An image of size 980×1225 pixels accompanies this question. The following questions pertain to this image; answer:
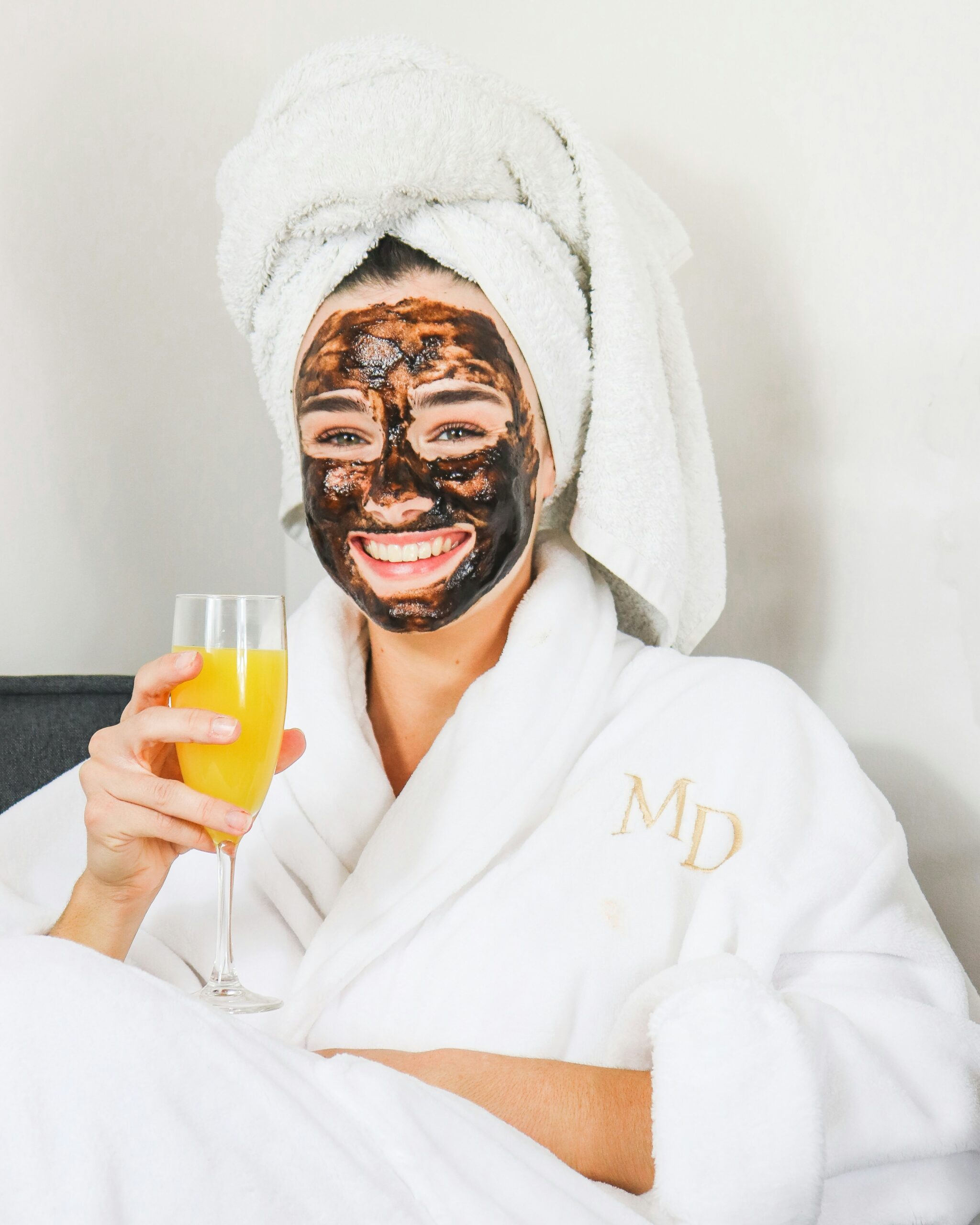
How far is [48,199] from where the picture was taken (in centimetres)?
161

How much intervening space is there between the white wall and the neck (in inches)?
15.3

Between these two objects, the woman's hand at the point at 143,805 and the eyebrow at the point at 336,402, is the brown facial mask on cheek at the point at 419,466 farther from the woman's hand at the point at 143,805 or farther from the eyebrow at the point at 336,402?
the woman's hand at the point at 143,805

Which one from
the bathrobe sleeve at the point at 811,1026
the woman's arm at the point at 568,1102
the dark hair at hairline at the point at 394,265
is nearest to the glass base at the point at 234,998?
the woman's arm at the point at 568,1102

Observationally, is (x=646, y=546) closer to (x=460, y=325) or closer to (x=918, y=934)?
(x=460, y=325)

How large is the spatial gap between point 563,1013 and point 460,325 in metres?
0.67

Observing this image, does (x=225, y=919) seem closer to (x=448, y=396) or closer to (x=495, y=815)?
(x=495, y=815)

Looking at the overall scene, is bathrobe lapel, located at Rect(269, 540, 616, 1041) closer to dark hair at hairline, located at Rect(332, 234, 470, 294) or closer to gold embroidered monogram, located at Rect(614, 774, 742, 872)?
gold embroidered monogram, located at Rect(614, 774, 742, 872)

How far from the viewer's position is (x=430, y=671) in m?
1.27

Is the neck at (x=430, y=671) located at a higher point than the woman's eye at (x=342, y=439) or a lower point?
lower

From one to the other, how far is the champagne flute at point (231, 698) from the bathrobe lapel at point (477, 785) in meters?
0.17

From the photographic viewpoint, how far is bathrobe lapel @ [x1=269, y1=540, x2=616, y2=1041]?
104 cm

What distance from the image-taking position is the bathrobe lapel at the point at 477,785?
104 centimetres

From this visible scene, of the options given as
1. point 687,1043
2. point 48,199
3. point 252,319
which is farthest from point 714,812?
point 48,199

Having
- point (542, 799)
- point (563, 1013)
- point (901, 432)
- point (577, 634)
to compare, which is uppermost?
point (901, 432)
